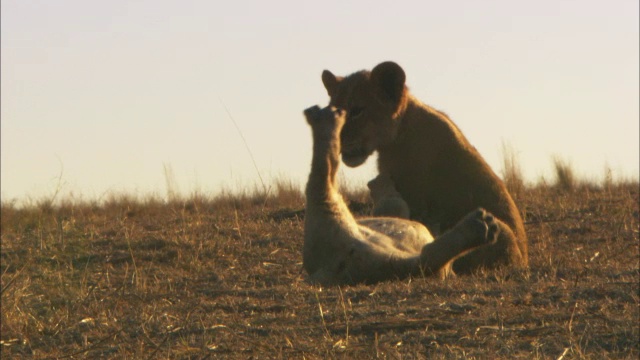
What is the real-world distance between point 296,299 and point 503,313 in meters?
1.10

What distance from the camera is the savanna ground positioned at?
587 cm

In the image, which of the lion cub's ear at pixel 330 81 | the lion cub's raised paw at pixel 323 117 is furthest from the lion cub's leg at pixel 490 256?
the lion cub's ear at pixel 330 81

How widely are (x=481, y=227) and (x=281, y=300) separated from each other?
107cm

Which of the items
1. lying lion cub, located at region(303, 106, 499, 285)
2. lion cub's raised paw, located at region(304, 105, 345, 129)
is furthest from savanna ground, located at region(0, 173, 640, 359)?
lion cub's raised paw, located at region(304, 105, 345, 129)

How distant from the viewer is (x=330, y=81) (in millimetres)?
9195

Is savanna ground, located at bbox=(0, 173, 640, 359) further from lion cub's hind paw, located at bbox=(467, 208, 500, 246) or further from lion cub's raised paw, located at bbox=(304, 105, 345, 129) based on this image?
lion cub's raised paw, located at bbox=(304, 105, 345, 129)

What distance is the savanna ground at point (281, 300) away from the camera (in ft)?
19.2

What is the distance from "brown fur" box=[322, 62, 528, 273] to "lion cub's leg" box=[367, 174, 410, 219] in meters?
0.05

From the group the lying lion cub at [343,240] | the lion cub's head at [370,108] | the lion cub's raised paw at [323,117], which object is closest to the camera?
the lying lion cub at [343,240]

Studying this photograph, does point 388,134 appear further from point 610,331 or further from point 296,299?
point 610,331

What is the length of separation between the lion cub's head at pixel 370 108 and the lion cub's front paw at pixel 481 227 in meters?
1.80

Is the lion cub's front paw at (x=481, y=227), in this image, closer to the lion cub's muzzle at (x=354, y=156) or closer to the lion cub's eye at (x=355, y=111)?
the lion cub's muzzle at (x=354, y=156)

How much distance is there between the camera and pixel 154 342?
597cm

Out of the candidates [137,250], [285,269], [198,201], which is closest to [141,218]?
[198,201]
